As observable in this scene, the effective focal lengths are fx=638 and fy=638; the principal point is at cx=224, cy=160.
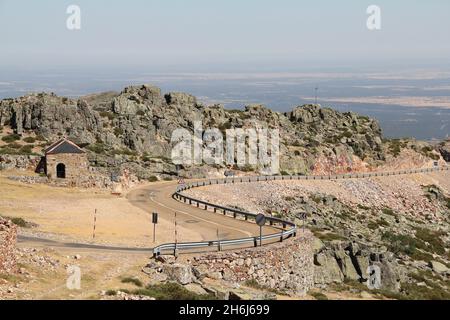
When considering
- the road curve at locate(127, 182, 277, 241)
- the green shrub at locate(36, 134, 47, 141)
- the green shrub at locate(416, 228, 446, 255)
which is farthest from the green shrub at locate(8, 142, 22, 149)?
the green shrub at locate(416, 228, 446, 255)

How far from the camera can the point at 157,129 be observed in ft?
308

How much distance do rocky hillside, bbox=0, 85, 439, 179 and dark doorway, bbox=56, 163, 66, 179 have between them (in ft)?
22.0

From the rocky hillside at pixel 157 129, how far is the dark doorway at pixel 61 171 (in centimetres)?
671

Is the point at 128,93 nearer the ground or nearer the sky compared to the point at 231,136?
nearer the sky

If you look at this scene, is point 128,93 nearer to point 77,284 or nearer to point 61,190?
point 61,190

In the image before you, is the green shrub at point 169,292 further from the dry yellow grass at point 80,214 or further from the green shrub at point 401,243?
the green shrub at point 401,243

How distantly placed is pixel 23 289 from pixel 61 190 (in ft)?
118

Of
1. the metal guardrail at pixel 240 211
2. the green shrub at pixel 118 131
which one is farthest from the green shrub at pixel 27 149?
the metal guardrail at pixel 240 211

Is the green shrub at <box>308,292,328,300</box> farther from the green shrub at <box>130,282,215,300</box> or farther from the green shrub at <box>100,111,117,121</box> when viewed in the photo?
the green shrub at <box>100,111,117,121</box>

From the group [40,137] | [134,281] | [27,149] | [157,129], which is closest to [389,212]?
[157,129]

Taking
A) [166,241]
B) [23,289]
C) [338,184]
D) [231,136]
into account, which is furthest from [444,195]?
[23,289]

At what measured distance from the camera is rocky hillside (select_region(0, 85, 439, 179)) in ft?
273

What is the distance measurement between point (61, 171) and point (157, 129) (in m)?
26.0
